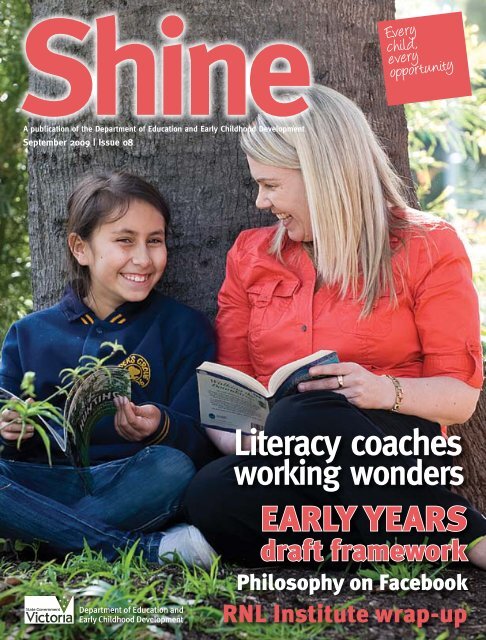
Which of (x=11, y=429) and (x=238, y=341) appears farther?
(x=238, y=341)

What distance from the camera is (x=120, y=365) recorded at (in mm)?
3012

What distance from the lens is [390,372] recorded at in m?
2.82

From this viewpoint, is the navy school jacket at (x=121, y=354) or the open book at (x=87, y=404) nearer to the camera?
the open book at (x=87, y=404)

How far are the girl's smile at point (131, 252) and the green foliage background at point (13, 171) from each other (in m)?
1.94

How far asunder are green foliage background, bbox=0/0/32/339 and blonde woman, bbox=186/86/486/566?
→ 2335mm

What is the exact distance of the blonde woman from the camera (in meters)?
2.62

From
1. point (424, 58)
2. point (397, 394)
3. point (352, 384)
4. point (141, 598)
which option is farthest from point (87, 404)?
point (424, 58)

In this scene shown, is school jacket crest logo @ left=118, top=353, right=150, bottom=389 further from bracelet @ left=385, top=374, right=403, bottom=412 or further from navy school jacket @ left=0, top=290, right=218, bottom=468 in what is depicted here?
bracelet @ left=385, top=374, right=403, bottom=412

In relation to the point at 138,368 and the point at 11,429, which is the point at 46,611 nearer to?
the point at 11,429

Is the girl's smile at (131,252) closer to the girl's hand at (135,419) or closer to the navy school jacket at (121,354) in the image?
the navy school jacket at (121,354)

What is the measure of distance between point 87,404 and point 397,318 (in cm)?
90

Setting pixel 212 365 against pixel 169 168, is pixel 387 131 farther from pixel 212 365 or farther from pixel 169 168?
pixel 212 365

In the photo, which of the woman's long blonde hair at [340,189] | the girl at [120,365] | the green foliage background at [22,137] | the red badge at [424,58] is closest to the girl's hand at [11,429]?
the girl at [120,365]

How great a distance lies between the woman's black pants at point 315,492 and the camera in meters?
2.52
